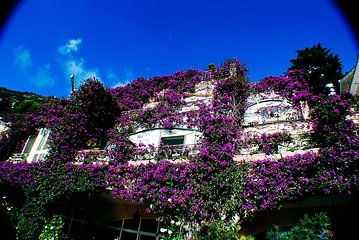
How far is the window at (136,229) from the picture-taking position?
991 cm

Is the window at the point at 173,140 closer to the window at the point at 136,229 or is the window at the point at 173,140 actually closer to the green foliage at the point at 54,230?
the window at the point at 136,229

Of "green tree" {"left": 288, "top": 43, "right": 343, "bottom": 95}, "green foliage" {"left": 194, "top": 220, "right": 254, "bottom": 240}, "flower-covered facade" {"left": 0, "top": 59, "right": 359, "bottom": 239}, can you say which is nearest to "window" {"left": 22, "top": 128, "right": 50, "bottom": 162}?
"flower-covered facade" {"left": 0, "top": 59, "right": 359, "bottom": 239}

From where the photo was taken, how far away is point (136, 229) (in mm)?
10305

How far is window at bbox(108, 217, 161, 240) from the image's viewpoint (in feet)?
32.5

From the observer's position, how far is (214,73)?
47.5 feet

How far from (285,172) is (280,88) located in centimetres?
615

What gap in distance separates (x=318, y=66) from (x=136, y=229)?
22.3 meters

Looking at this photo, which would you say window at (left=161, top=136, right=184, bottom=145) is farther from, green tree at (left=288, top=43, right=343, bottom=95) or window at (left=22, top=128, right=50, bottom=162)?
green tree at (left=288, top=43, right=343, bottom=95)

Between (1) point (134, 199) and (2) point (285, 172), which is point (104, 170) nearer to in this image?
(1) point (134, 199)

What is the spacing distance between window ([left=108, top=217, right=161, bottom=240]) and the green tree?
17792mm

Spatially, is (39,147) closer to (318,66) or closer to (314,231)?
(314,231)

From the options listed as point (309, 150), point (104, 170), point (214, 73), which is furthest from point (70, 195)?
point (214, 73)

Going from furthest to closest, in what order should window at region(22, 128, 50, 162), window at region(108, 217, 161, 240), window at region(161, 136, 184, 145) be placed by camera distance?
1. window at region(22, 128, 50, 162)
2. window at region(161, 136, 184, 145)
3. window at region(108, 217, 161, 240)

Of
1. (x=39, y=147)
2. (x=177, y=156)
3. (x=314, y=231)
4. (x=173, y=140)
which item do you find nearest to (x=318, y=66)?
(x=173, y=140)
